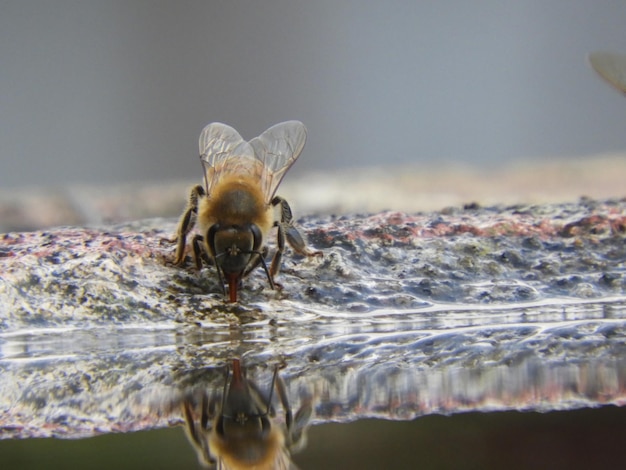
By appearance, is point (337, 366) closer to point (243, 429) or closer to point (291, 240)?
point (243, 429)

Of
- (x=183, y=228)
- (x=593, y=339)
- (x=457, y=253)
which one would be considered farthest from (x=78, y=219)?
(x=593, y=339)

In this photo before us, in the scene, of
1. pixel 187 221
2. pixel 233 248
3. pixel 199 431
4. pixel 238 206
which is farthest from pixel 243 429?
pixel 187 221

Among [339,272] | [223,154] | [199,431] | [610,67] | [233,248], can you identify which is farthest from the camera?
[610,67]

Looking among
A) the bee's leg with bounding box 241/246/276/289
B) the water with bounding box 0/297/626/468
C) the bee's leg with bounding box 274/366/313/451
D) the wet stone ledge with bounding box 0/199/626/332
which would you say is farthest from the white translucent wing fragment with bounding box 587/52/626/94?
the bee's leg with bounding box 274/366/313/451

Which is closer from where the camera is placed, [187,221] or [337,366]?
[337,366]

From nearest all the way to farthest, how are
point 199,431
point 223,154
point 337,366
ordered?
point 199,431
point 337,366
point 223,154

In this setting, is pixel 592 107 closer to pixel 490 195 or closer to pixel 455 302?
pixel 490 195

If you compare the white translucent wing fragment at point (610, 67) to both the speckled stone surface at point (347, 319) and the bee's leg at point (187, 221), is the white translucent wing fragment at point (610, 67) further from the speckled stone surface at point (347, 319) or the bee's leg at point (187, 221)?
the bee's leg at point (187, 221)
